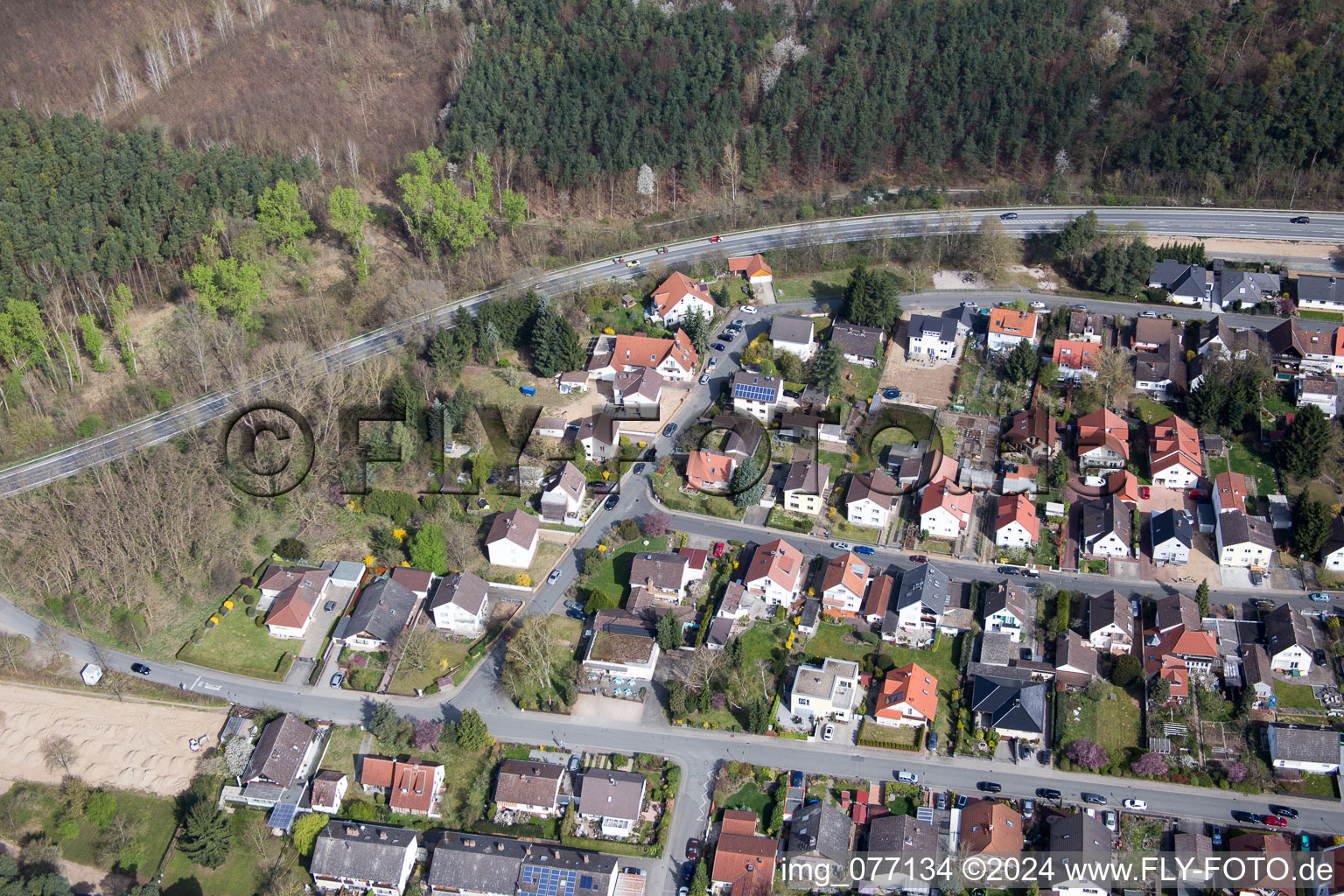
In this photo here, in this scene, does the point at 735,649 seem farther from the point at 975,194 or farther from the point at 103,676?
the point at 975,194


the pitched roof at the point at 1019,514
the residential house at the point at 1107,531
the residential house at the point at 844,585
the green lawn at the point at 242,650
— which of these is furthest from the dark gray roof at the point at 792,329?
the green lawn at the point at 242,650

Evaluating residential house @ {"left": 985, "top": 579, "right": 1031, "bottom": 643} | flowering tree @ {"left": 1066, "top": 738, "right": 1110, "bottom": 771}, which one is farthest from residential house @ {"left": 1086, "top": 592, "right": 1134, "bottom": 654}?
flowering tree @ {"left": 1066, "top": 738, "right": 1110, "bottom": 771}

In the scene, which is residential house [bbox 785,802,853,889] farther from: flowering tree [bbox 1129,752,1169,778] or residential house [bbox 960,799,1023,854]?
flowering tree [bbox 1129,752,1169,778]

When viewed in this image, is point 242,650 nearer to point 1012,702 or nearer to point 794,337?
point 1012,702

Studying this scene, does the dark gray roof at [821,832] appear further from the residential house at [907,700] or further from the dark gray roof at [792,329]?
the dark gray roof at [792,329]

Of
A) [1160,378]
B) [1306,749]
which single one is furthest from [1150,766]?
[1160,378]
